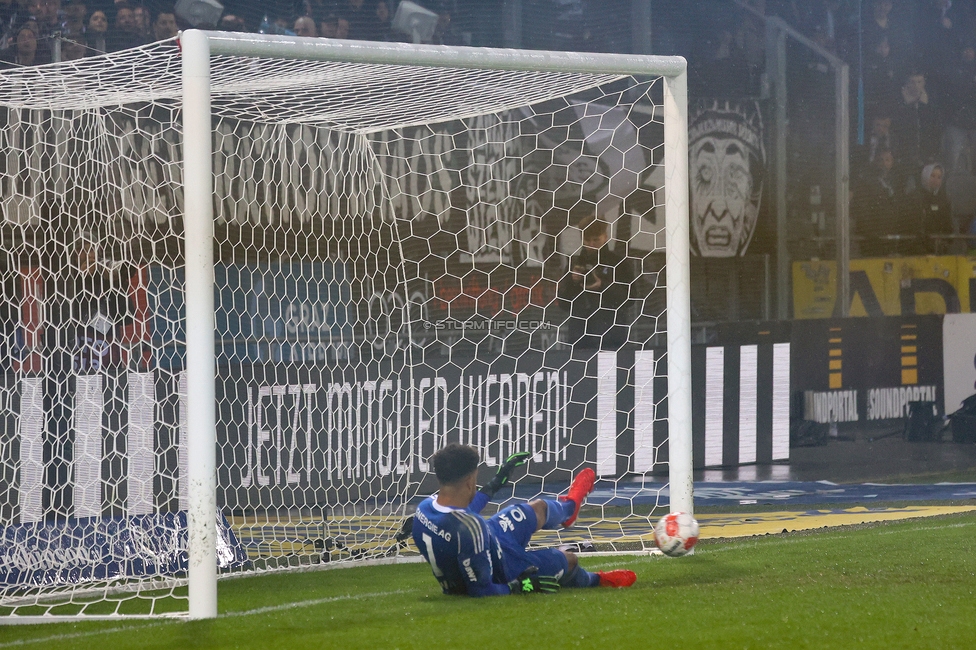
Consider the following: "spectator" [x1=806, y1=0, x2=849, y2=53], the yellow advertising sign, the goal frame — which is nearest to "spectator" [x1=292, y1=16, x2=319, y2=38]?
the goal frame

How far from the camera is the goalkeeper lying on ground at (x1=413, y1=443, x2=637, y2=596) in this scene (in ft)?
11.0

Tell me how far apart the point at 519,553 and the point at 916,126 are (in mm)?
5267

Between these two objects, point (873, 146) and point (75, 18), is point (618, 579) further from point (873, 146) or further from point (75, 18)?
point (873, 146)

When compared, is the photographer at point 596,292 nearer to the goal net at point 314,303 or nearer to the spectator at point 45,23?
the goal net at point 314,303

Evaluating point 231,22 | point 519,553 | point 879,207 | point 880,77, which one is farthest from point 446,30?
point 519,553

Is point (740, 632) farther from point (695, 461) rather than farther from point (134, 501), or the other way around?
point (695, 461)

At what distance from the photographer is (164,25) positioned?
20.5 ft

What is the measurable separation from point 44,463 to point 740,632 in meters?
3.25

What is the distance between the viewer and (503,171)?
6.68 m

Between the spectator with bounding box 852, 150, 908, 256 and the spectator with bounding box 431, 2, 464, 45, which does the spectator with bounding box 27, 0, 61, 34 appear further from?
the spectator with bounding box 852, 150, 908, 256

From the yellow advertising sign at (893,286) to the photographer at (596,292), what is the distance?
4.06 feet

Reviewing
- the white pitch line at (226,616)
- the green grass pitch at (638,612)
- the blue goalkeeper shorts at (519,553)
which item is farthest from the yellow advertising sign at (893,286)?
the white pitch line at (226,616)

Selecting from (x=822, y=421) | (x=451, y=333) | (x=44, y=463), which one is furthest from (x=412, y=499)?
(x=822, y=421)

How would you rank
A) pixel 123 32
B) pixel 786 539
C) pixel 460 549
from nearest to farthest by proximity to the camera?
1. pixel 460 549
2. pixel 786 539
3. pixel 123 32
